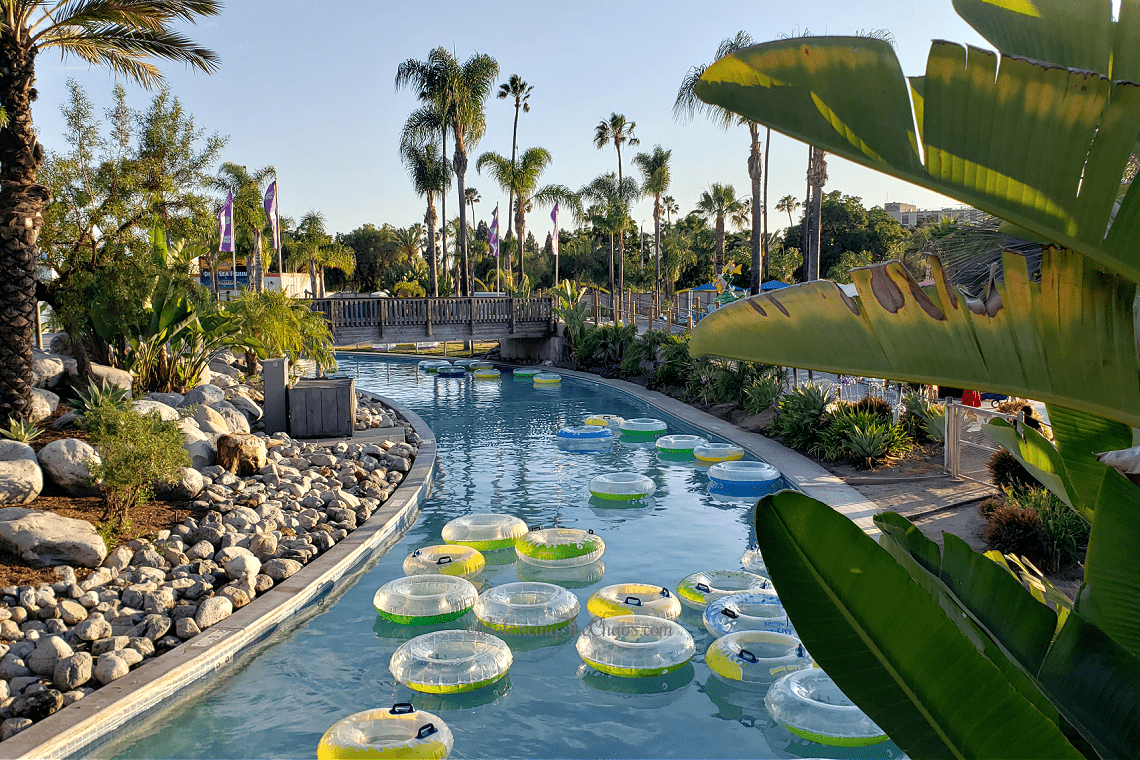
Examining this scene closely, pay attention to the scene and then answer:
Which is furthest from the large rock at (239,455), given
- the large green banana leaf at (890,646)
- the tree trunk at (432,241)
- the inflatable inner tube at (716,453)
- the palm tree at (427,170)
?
the palm tree at (427,170)

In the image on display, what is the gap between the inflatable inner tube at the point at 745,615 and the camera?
731 centimetres

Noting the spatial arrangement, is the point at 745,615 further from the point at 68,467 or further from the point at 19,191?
the point at 19,191

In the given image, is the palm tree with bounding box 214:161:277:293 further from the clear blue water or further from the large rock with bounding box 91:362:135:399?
the clear blue water

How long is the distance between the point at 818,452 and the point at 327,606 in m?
9.07

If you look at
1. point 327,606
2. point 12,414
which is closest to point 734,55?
point 327,606

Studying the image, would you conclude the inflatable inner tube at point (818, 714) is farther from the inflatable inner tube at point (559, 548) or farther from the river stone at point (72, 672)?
the river stone at point (72, 672)

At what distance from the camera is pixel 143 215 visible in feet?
40.7

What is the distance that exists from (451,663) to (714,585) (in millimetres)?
3108

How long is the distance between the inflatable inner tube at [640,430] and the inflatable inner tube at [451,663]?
10057mm

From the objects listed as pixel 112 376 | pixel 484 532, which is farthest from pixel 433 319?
pixel 484 532

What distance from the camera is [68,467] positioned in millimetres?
8922

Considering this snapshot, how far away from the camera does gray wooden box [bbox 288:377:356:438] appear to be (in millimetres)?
14867

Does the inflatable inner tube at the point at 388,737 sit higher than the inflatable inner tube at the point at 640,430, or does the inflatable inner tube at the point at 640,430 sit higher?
the inflatable inner tube at the point at 640,430

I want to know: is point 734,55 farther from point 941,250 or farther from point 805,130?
point 941,250
